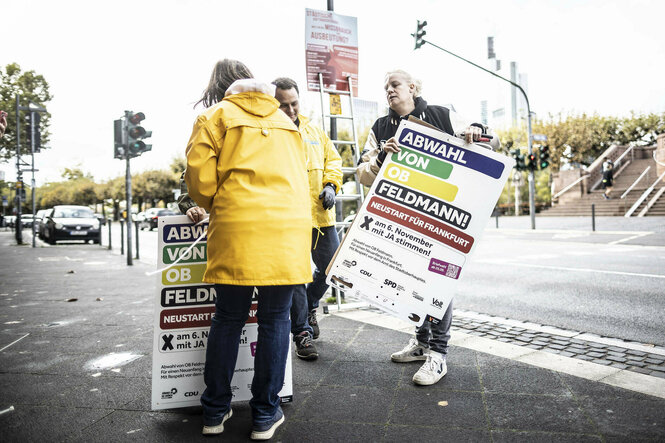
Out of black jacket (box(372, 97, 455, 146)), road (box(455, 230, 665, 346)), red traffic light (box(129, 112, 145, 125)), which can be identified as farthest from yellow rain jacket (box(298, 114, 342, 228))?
red traffic light (box(129, 112, 145, 125))

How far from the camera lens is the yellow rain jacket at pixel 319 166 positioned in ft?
12.6

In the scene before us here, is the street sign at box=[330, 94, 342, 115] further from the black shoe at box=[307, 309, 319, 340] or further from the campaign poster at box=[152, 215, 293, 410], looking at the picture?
the campaign poster at box=[152, 215, 293, 410]

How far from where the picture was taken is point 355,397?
2.99 meters

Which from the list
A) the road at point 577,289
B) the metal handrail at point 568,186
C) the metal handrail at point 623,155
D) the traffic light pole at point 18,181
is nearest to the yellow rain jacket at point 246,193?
the road at point 577,289

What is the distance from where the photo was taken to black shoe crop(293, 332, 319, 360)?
12.2 ft

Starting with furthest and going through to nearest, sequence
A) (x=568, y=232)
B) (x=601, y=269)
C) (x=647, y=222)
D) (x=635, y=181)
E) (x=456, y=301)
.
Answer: (x=635, y=181) < (x=647, y=222) < (x=568, y=232) < (x=601, y=269) < (x=456, y=301)

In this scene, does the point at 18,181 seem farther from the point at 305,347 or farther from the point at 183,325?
the point at 183,325

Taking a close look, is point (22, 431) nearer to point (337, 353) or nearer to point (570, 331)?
point (337, 353)

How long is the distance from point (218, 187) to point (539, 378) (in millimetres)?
2411

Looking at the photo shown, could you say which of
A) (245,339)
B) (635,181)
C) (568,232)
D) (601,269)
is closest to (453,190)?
(245,339)

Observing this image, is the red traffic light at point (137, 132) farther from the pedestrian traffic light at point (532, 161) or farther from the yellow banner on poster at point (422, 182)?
the pedestrian traffic light at point (532, 161)

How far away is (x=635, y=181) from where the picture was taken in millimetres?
31984

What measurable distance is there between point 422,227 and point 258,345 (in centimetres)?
128

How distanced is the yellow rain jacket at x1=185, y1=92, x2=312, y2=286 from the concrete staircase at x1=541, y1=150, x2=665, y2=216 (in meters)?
27.5
